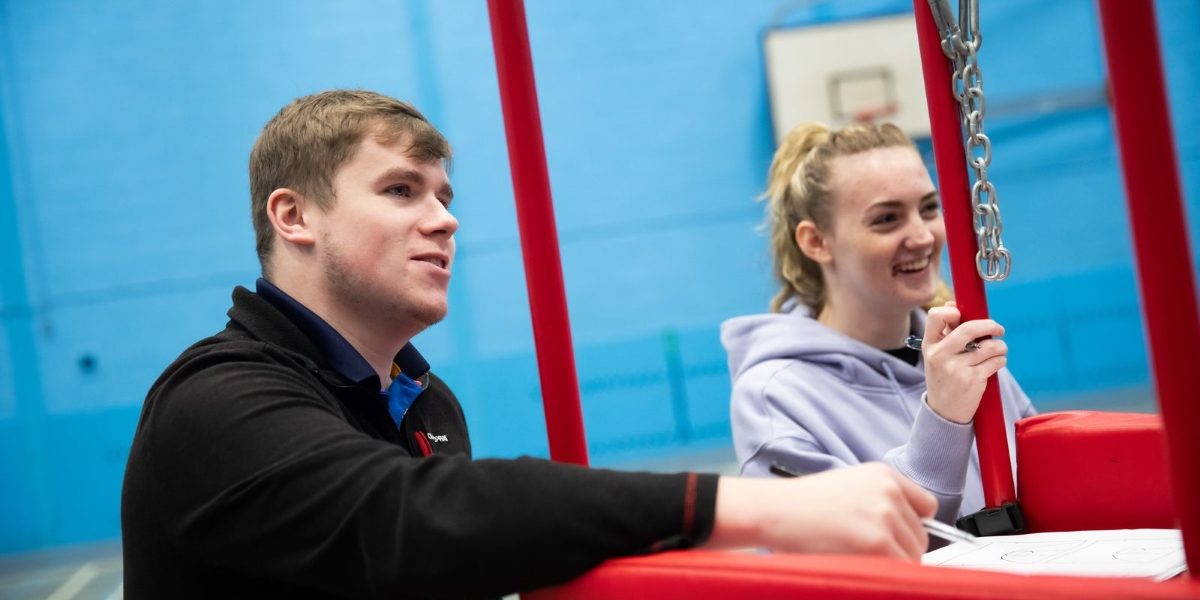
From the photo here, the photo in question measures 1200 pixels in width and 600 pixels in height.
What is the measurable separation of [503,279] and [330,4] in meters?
1.71

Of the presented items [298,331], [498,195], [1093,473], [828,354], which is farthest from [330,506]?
[498,195]

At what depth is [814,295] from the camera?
6.52 feet

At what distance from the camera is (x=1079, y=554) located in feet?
3.00

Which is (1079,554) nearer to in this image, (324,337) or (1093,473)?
(1093,473)

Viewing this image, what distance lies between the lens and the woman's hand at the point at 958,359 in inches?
44.3

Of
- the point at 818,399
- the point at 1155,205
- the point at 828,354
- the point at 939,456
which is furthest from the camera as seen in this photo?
the point at 828,354

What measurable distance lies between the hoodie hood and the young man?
2.55ft

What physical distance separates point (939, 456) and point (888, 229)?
0.59 meters

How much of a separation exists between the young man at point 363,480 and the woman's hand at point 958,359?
0.38 m

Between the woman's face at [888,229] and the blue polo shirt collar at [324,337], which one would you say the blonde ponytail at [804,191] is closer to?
the woman's face at [888,229]

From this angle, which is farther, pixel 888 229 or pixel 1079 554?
pixel 888 229

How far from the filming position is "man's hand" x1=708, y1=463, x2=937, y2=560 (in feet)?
2.47

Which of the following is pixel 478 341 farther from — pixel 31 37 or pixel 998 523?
pixel 998 523

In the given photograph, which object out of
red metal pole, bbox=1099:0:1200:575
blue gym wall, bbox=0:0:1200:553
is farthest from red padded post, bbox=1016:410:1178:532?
blue gym wall, bbox=0:0:1200:553
